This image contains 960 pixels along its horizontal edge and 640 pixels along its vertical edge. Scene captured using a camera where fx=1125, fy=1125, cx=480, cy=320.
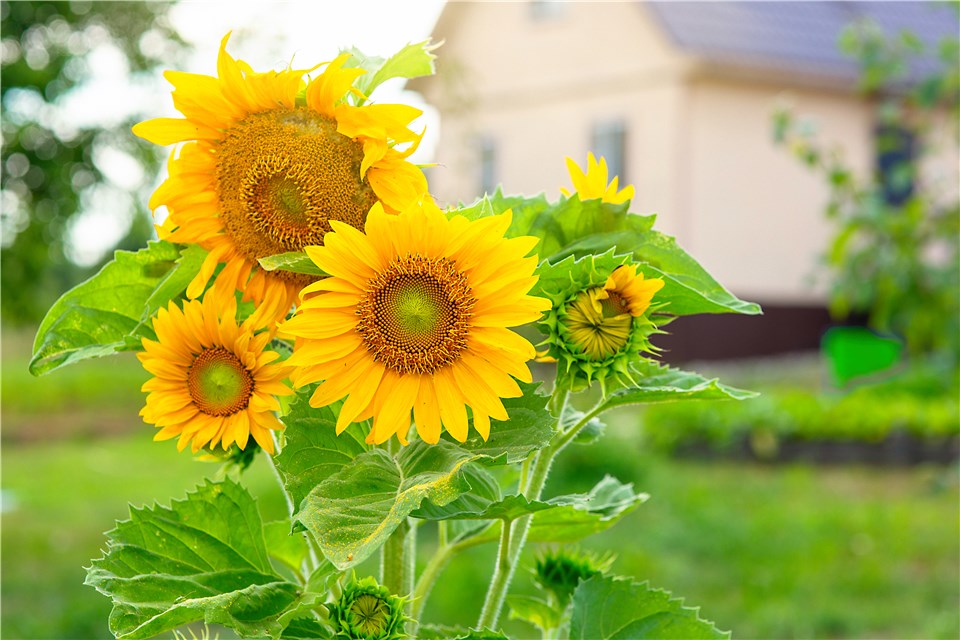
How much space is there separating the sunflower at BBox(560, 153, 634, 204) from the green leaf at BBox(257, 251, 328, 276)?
201mm

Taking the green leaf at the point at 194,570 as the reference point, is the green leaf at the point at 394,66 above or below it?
above

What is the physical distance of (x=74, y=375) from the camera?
10.8 metres

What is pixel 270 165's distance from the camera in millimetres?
687

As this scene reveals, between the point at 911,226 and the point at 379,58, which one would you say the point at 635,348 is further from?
the point at 911,226

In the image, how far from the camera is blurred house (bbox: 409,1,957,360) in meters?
Answer: 9.98

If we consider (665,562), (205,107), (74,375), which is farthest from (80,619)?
(74,375)

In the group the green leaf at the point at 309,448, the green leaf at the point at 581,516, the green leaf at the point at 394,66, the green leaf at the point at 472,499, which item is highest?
the green leaf at the point at 394,66

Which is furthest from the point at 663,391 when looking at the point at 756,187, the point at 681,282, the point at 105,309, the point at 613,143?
the point at 613,143

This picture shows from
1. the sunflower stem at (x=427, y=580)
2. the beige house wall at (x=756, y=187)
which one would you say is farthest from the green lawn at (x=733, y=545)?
the beige house wall at (x=756, y=187)

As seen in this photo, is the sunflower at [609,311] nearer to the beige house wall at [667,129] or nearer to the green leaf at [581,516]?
the green leaf at [581,516]

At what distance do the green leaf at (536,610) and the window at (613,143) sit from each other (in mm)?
9893

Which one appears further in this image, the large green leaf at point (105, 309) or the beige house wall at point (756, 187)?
the beige house wall at point (756, 187)

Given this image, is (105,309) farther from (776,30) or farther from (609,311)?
(776,30)

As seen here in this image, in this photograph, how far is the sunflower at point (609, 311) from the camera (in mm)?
664
